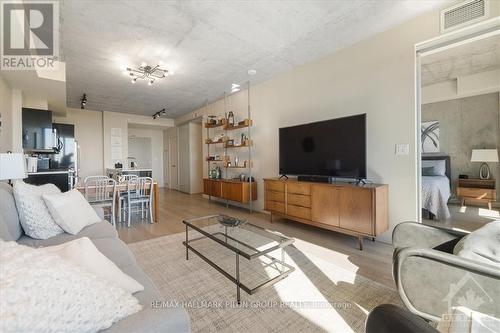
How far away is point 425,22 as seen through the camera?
2492 mm

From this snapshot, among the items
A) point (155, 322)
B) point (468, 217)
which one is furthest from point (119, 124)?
point (468, 217)

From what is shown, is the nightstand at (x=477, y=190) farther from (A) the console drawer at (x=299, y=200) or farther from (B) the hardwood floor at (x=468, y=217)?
(A) the console drawer at (x=299, y=200)

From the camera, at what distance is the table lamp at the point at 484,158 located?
12.9 feet

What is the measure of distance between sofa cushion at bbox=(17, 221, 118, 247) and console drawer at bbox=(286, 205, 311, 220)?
2342 mm

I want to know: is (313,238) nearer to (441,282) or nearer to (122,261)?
(441,282)

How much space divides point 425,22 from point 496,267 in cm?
271

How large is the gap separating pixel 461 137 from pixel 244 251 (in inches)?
198

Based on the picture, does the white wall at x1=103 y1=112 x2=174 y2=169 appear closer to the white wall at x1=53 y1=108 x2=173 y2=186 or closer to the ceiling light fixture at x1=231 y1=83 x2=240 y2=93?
the white wall at x1=53 y1=108 x2=173 y2=186

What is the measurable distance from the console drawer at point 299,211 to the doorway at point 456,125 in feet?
6.07

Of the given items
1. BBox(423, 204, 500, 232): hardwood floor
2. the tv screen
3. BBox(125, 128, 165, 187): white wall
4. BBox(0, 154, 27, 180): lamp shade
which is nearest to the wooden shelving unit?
the tv screen

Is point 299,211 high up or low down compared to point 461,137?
down

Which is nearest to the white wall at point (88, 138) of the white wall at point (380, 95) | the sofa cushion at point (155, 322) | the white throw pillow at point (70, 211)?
the white throw pillow at point (70, 211)

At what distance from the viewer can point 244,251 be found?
178 cm

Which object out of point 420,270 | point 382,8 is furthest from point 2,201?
point 382,8
